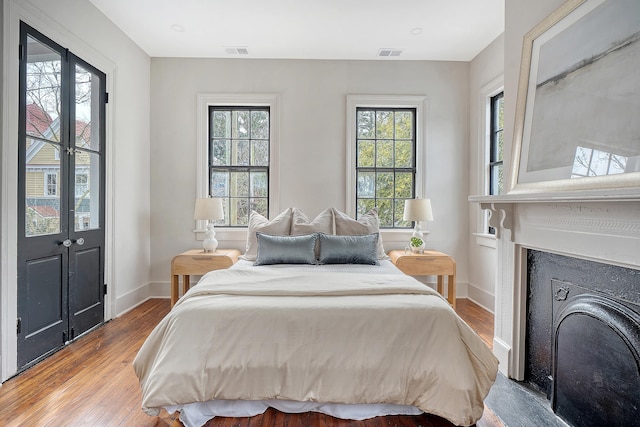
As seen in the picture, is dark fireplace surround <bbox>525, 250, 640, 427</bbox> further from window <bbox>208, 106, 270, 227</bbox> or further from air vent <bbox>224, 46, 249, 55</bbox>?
air vent <bbox>224, 46, 249, 55</bbox>

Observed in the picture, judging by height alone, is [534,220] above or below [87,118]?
below

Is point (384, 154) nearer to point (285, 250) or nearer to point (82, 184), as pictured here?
point (285, 250)

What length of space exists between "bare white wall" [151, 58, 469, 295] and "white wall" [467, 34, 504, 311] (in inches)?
4.3

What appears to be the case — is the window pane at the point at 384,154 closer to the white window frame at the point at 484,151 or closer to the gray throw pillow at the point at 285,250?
the white window frame at the point at 484,151

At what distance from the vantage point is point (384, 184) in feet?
14.1

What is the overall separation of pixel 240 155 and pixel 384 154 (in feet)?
6.11

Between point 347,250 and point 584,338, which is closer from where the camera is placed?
point 584,338

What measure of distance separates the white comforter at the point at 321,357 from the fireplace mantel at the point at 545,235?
68cm

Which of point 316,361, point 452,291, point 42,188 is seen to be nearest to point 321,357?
point 316,361

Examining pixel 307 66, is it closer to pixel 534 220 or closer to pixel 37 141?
pixel 37 141

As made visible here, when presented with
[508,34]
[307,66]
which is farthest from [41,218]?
[508,34]

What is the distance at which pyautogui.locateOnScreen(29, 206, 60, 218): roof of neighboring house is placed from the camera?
8.20 feet

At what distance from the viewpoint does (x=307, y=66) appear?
415 centimetres

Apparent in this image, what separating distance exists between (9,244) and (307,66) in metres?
3.41
